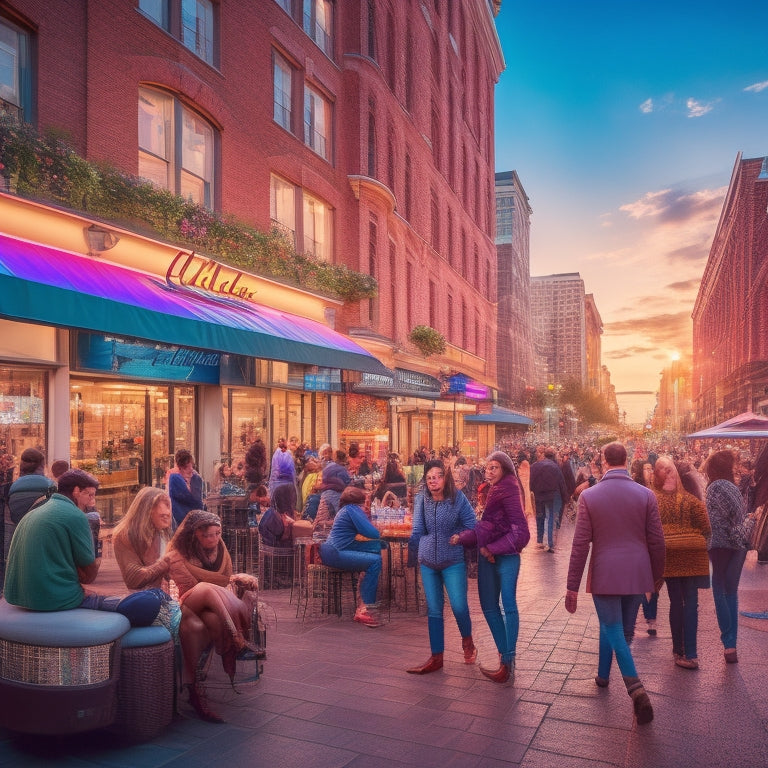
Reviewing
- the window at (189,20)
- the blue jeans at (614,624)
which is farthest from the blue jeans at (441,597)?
the window at (189,20)

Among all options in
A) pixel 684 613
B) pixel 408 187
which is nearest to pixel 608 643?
pixel 684 613

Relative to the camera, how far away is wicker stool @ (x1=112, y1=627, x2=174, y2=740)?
4.69 metres

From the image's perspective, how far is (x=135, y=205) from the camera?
41.5 ft

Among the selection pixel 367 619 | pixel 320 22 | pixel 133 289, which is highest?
pixel 320 22

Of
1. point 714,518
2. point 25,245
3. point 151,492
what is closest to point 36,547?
point 151,492

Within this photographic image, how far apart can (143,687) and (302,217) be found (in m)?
16.3

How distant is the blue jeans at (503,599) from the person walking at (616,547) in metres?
0.67

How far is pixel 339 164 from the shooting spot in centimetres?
2195

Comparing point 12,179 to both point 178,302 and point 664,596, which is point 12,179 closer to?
point 178,302

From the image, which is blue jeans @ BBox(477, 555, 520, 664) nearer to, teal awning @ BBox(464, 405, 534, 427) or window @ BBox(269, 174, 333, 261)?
window @ BBox(269, 174, 333, 261)

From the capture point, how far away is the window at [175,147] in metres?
13.8

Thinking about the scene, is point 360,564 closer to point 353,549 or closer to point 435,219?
point 353,549

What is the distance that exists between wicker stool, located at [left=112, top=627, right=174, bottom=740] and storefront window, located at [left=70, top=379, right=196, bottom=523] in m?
8.27

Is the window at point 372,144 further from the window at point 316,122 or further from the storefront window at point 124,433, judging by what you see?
the storefront window at point 124,433
